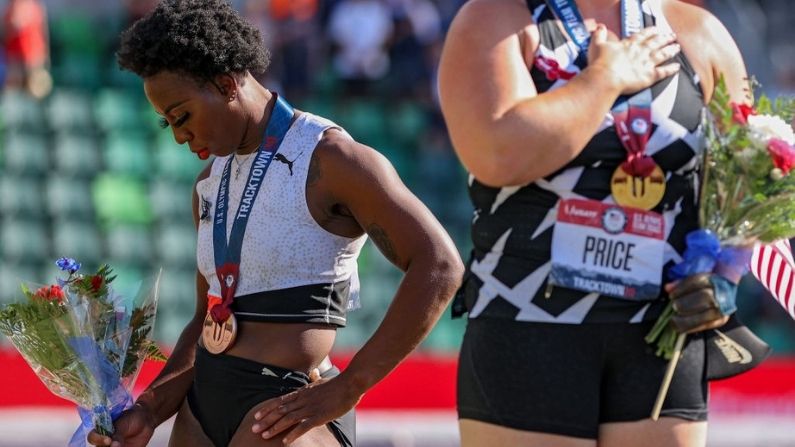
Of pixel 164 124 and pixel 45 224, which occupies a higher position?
pixel 164 124

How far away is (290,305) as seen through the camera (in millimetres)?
3369

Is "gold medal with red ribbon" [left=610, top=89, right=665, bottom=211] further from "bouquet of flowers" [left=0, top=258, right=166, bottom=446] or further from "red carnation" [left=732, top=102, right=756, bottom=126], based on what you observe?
"bouquet of flowers" [left=0, top=258, right=166, bottom=446]

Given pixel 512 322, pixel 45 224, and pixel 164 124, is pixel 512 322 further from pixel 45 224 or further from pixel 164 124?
pixel 45 224

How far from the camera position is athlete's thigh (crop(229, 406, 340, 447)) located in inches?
129

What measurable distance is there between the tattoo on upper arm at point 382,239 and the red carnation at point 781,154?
0.94 m

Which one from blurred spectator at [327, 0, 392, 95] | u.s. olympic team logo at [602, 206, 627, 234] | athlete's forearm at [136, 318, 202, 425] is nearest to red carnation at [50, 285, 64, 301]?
athlete's forearm at [136, 318, 202, 425]

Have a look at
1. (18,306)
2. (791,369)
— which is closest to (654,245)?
(18,306)

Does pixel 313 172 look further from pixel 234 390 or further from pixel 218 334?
pixel 234 390

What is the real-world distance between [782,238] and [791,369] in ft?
19.8

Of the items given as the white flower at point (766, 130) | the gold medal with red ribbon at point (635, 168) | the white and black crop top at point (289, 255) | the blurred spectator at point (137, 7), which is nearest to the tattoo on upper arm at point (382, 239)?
the white and black crop top at point (289, 255)

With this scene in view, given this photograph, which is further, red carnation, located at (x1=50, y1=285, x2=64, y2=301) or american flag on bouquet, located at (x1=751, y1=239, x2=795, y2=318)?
red carnation, located at (x1=50, y1=285, x2=64, y2=301)

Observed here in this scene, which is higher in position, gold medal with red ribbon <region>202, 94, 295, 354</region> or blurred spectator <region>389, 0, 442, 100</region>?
blurred spectator <region>389, 0, 442, 100</region>

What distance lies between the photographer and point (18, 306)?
3.49 meters

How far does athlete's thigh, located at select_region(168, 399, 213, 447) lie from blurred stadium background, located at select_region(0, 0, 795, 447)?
611 centimetres
